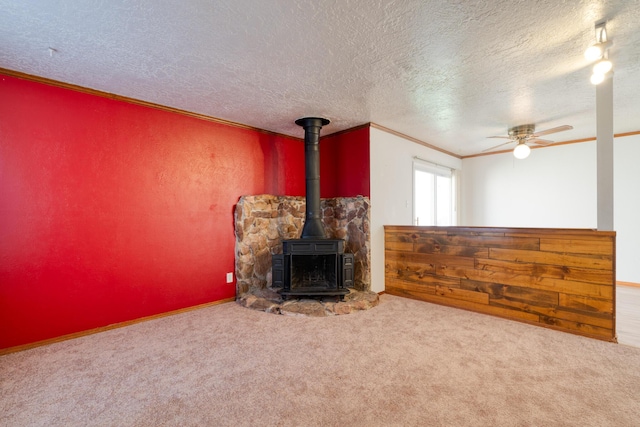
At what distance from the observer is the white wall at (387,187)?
415cm

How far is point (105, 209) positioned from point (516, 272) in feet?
14.0

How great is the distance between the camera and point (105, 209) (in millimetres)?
2900

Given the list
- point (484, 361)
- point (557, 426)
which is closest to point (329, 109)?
point (484, 361)

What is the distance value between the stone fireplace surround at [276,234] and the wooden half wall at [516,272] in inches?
20.0

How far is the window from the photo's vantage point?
5.49 m

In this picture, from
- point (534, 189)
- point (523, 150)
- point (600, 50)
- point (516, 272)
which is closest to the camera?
point (600, 50)

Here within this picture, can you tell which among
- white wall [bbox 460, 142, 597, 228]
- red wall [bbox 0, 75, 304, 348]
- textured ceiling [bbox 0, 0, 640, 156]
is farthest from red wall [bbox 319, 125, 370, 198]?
white wall [bbox 460, 142, 597, 228]

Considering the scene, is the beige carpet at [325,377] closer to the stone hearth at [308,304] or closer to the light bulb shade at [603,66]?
the stone hearth at [308,304]

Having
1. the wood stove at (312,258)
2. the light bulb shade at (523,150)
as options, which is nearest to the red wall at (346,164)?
the wood stove at (312,258)

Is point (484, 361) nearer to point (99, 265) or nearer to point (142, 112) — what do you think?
point (99, 265)

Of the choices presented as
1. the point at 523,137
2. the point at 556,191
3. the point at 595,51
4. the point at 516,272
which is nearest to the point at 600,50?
the point at 595,51

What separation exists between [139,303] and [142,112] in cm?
203

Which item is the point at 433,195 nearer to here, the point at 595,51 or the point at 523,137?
the point at 523,137

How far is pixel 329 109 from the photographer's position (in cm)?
349
